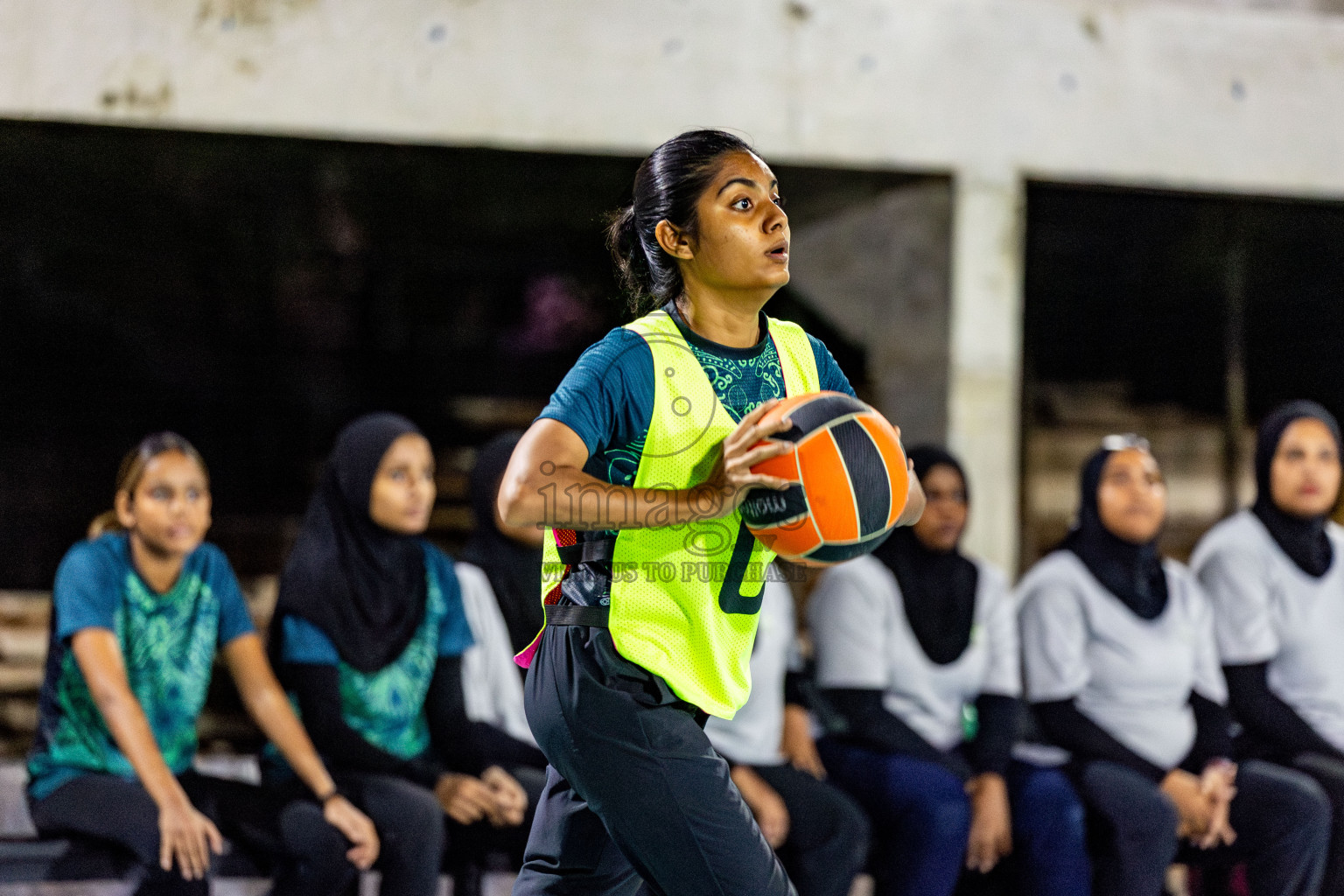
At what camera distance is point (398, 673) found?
4223 mm

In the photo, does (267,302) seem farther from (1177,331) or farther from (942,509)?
(1177,331)

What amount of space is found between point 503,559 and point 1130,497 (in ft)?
7.36

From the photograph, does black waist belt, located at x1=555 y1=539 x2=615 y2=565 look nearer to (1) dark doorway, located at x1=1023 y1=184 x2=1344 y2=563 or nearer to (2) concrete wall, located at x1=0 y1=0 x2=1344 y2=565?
(2) concrete wall, located at x1=0 y1=0 x2=1344 y2=565

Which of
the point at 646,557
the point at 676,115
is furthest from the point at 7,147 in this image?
the point at 646,557

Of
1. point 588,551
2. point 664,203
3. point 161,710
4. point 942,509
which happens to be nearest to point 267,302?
point 161,710

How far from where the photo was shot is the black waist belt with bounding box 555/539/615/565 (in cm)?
238

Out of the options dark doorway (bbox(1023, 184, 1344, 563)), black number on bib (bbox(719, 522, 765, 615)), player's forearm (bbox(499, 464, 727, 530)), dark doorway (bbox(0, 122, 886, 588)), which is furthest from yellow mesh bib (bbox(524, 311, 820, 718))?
dark doorway (bbox(1023, 184, 1344, 563))

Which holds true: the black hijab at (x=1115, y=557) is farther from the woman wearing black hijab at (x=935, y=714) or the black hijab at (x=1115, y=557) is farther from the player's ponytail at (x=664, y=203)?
the player's ponytail at (x=664, y=203)

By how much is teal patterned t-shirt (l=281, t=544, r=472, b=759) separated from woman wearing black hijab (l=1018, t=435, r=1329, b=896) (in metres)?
2.01

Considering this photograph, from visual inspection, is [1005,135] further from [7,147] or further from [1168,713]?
[7,147]

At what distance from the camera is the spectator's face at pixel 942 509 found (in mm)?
4699

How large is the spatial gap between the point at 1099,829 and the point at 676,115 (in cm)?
321

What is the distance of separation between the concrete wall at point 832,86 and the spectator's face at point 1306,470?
3.80 ft

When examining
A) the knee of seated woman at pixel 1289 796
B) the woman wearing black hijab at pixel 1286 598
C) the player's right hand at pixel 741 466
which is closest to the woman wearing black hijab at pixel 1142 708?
the knee of seated woman at pixel 1289 796
